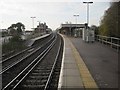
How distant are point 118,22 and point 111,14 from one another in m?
3.12

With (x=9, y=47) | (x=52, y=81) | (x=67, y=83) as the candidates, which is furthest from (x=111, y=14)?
(x=67, y=83)

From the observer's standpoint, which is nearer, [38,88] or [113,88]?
[113,88]

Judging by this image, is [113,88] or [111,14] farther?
[111,14]

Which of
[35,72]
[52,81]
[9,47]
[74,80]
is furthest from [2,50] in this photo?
[74,80]

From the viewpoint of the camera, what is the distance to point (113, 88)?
899 centimetres

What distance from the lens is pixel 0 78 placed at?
1404cm

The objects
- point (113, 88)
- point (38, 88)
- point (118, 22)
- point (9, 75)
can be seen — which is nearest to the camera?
point (113, 88)

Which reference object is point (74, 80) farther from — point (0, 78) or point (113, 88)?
point (0, 78)

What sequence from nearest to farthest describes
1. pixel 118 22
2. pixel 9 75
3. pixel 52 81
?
pixel 52 81 < pixel 9 75 < pixel 118 22

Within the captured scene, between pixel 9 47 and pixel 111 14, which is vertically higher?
pixel 111 14

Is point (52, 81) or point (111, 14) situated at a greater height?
point (111, 14)

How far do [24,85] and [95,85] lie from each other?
374 cm

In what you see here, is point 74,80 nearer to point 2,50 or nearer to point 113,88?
point 113,88

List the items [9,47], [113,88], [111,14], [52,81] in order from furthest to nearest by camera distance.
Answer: [111,14]
[9,47]
[52,81]
[113,88]
